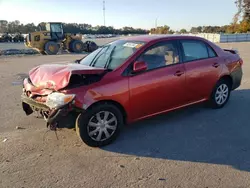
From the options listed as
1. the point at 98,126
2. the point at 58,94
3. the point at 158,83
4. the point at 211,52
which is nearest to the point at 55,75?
the point at 58,94

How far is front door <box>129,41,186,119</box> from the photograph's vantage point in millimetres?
3893

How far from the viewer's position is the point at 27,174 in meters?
2.97

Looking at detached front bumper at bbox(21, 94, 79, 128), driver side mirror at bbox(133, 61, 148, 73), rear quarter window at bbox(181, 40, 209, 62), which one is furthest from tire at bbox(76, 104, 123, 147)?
rear quarter window at bbox(181, 40, 209, 62)

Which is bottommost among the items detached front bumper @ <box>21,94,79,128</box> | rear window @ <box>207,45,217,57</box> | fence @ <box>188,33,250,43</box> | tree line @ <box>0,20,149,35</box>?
detached front bumper @ <box>21,94,79,128</box>

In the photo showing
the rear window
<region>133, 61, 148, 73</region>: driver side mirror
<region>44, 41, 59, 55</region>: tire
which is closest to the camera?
<region>133, 61, 148, 73</region>: driver side mirror

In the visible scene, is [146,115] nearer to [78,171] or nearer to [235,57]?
[78,171]

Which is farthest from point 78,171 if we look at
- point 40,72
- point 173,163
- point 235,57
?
point 235,57

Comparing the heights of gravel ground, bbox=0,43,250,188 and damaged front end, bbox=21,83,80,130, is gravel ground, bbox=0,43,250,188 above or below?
below

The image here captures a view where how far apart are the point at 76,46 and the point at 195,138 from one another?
1982 cm

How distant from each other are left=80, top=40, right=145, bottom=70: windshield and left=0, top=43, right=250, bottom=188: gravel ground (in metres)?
1.22

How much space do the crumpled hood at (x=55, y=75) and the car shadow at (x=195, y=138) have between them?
115 centimetres

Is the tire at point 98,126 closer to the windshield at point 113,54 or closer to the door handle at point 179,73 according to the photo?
the windshield at point 113,54

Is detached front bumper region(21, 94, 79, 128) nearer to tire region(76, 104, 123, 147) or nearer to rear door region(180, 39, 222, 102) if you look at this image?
tire region(76, 104, 123, 147)

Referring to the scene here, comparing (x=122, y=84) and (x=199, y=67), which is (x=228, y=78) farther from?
(x=122, y=84)
